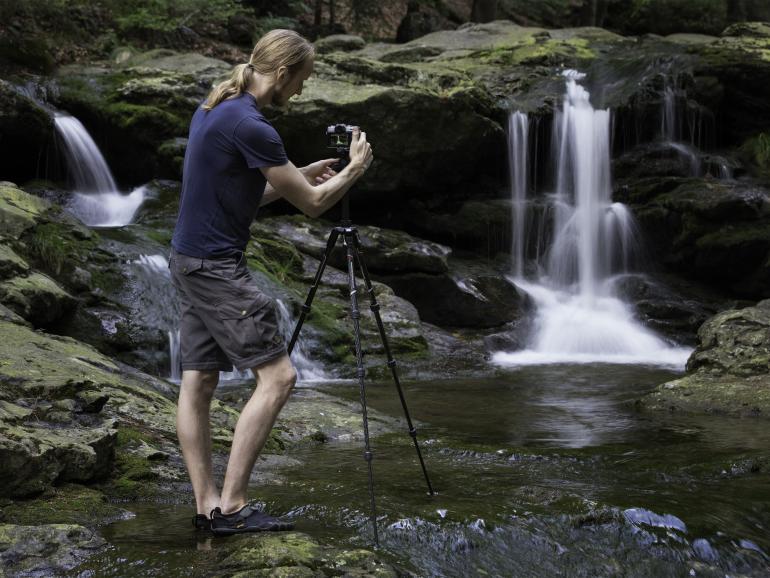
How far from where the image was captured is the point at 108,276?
34.5 feet

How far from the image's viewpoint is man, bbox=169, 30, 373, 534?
344 centimetres

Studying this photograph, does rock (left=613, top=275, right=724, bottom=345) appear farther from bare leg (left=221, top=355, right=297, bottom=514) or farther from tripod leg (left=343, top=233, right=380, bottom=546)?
bare leg (left=221, top=355, right=297, bottom=514)

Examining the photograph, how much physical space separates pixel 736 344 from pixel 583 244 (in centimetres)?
761

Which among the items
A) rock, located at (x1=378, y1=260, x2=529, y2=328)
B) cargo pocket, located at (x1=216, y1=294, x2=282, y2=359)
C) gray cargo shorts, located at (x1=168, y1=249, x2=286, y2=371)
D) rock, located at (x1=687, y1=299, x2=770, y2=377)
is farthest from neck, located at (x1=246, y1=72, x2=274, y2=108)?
rock, located at (x1=378, y1=260, x2=529, y2=328)

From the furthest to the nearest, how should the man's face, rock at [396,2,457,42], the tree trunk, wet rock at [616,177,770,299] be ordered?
rock at [396,2,457,42]
the tree trunk
wet rock at [616,177,770,299]
the man's face

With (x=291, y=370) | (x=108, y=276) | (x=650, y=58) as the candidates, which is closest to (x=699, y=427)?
(x=291, y=370)

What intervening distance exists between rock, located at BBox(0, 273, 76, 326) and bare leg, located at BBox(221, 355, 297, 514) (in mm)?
5060

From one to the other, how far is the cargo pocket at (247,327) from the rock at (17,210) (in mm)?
7110

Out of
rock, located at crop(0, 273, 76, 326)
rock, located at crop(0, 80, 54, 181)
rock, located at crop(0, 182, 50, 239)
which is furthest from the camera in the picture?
rock, located at crop(0, 80, 54, 181)

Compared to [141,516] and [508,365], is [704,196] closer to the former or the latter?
[508,365]

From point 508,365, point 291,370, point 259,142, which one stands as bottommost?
point 508,365

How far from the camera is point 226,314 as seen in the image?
A: 3459 mm

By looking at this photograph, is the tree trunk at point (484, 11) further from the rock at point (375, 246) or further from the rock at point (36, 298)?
the rock at point (36, 298)

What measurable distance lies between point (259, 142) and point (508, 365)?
29.8 ft
